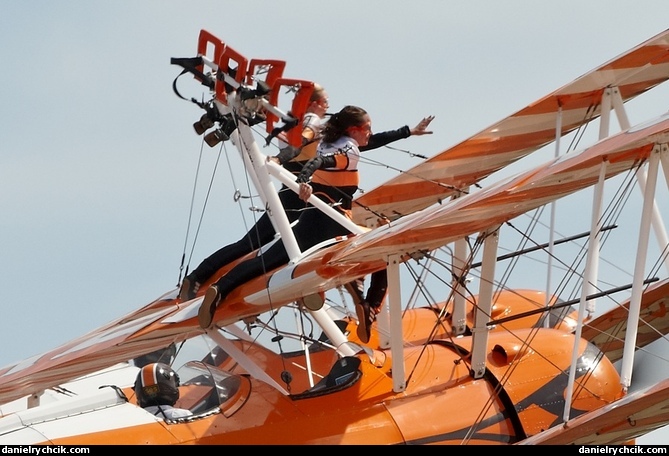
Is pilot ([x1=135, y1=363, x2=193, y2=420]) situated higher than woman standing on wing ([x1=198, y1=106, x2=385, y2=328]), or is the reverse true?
woman standing on wing ([x1=198, y1=106, x2=385, y2=328])

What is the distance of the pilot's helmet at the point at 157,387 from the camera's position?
872cm

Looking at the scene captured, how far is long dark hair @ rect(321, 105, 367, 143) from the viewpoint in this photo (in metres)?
10.3

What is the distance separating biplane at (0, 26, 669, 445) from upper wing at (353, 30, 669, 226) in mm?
1477

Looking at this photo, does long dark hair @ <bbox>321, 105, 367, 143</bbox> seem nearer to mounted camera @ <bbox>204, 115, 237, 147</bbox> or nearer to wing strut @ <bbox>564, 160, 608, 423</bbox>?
mounted camera @ <bbox>204, 115, 237, 147</bbox>

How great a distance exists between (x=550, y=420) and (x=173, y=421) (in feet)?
9.07

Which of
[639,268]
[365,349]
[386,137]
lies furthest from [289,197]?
[639,268]

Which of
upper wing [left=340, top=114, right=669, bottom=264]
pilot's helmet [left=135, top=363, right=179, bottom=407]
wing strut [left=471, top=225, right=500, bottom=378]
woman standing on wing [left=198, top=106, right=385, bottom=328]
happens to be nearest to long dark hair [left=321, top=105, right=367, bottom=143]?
woman standing on wing [left=198, top=106, right=385, bottom=328]

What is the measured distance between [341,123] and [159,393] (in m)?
2.86

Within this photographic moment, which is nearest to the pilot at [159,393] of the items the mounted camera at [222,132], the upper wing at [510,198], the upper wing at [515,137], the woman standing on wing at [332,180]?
the woman standing on wing at [332,180]

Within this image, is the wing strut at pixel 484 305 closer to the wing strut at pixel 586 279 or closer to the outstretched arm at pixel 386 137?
the wing strut at pixel 586 279

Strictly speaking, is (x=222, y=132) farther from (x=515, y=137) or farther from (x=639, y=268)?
(x=639, y=268)

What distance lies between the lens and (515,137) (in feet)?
41.2

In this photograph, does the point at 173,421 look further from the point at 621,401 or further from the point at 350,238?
the point at 621,401

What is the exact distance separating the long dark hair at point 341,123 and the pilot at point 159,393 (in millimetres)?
2592
